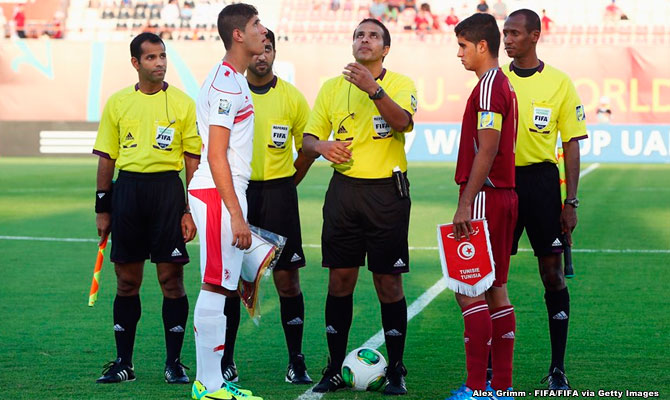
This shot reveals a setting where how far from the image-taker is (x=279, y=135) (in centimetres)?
656

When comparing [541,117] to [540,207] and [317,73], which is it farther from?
[317,73]

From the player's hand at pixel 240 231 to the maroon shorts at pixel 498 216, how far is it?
1.23 meters

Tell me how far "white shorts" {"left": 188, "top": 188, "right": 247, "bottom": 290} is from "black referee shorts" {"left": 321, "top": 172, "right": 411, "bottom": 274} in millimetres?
804

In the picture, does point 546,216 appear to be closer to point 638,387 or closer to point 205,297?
point 638,387

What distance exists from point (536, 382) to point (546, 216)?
1022 mm

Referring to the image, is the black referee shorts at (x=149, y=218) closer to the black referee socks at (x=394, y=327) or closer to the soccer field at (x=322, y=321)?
the soccer field at (x=322, y=321)

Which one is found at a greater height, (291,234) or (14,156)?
(291,234)

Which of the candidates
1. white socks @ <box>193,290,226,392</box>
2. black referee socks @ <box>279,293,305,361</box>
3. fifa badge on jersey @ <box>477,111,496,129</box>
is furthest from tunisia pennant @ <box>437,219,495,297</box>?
black referee socks @ <box>279,293,305,361</box>

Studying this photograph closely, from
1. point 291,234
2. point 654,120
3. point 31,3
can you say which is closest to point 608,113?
point 654,120

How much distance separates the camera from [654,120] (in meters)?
30.3

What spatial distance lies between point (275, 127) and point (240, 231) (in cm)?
133

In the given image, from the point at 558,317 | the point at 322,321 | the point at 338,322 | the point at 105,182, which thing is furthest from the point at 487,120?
the point at 322,321

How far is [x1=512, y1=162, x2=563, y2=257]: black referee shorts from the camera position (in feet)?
20.4

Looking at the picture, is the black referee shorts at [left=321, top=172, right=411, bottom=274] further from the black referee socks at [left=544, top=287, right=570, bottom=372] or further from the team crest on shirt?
the black referee socks at [left=544, top=287, right=570, bottom=372]
